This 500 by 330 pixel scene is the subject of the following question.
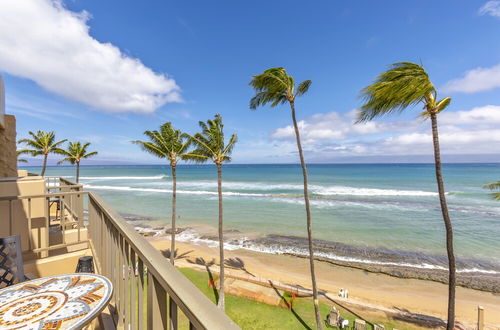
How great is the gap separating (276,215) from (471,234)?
17.5 m

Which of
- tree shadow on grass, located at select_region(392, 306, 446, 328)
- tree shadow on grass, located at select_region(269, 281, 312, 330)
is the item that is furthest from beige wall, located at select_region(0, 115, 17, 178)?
tree shadow on grass, located at select_region(392, 306, 446, 328)

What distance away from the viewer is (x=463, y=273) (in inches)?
503

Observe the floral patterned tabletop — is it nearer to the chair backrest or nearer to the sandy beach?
the chair backrest

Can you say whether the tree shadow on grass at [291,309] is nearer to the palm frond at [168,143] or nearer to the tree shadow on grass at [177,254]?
the tree shadow on grass at [177,254]

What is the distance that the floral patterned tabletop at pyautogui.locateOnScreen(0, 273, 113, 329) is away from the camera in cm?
142

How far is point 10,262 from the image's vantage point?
96.4 inches

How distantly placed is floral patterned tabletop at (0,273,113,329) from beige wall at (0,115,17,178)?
6.91m

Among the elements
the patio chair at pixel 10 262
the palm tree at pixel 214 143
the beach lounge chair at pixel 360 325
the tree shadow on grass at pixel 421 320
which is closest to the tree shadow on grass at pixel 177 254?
the palm tree at pixel 214 143

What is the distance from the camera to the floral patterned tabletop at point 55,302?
1424 millimetres

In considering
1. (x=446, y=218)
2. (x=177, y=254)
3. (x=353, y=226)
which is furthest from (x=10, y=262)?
(x=353, y=226)

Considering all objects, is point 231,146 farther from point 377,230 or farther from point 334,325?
point 377,230

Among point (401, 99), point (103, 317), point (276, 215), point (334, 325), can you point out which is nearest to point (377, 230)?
point (276, 215)

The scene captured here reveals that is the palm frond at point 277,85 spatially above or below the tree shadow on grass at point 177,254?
above

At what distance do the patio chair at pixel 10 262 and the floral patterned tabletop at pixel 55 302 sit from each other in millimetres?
840
